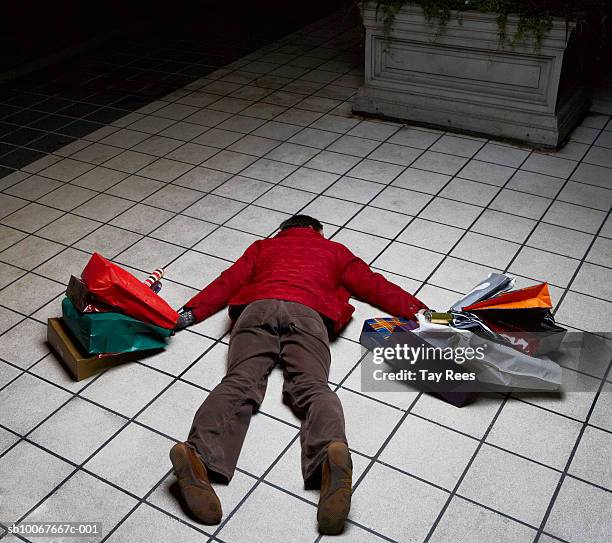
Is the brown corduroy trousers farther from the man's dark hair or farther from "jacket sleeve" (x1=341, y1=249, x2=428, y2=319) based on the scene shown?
the man's dark hair

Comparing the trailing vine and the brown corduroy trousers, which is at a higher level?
the trailing vine

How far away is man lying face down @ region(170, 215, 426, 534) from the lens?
8.25 feet

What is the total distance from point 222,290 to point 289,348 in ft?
2.00

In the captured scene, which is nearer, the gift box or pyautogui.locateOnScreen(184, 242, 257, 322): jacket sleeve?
the gift box

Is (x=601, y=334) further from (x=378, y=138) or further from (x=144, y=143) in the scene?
(x=144, y=143)

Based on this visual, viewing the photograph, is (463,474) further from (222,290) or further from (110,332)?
(110,332)

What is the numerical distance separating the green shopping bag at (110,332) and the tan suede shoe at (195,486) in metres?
0.78

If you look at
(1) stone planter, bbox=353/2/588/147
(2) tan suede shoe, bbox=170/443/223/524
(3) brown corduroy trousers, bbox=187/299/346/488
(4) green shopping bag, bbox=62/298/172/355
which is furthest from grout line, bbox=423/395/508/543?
(1) stone planter, bbox=353/2/588/147

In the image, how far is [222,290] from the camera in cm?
347

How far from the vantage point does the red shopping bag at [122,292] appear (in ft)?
10.2

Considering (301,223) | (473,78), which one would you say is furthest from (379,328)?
(473,78)

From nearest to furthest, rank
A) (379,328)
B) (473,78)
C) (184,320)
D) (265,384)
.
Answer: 1. (265,384)
2. (379,328)
3. (184,320)
4. (473,78)


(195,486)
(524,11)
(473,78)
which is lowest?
(195,486)

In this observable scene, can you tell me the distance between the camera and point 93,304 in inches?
123
